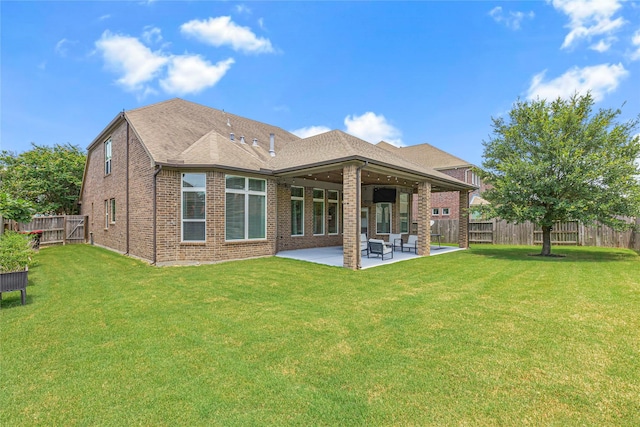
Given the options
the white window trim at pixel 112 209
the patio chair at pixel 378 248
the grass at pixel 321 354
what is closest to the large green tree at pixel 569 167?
the patio chair at pixel 378 248

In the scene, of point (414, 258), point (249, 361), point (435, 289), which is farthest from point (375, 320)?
point (414, 258)

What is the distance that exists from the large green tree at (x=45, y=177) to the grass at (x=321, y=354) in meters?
19.5

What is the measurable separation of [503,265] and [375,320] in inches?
309

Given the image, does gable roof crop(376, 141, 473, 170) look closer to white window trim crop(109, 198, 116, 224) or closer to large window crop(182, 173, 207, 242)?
large window crop(182, 173, 207, 242)

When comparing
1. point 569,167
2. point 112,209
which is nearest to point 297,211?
point 112,209

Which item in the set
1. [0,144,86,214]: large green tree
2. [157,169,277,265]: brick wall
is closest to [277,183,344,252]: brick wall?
[157,169,277,265]: brick wall

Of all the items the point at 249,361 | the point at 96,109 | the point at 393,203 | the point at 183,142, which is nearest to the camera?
the point at 249,361

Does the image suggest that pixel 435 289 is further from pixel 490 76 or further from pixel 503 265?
pixel 490 76

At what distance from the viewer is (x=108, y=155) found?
15305 mm

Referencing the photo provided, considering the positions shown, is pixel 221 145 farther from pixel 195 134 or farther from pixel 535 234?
pixel 535 234

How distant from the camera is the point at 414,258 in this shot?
11891mm

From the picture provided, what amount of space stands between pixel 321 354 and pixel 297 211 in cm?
1065

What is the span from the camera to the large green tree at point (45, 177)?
2139 cm

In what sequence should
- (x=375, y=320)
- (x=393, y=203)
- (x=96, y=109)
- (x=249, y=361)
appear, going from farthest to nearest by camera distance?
(x=96, y=109)
(x=393, y=203)
(x=375, y=320)
(x=249, y=361)
